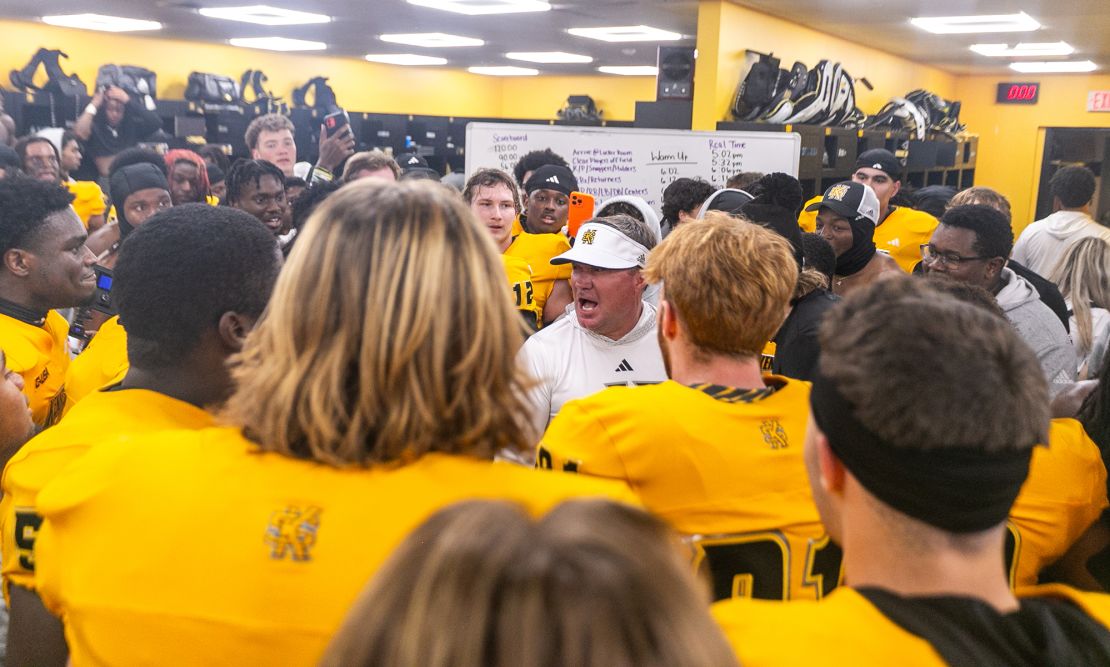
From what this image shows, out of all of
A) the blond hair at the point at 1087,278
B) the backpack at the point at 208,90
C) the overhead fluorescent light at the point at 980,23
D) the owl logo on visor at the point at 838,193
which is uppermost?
the overhead fluorescent light at the point at 980,23

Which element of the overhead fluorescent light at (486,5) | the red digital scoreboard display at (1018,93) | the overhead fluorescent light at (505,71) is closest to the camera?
the overhead fluorescent light at (486,5)

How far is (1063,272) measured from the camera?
4047 mm

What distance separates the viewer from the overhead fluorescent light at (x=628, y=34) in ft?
35.6

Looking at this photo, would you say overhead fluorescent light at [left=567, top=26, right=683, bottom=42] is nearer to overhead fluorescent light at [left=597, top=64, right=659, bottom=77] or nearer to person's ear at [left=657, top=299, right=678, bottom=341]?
overhead fluorescent light at [left=597, top=64, right=659, bottom=77]

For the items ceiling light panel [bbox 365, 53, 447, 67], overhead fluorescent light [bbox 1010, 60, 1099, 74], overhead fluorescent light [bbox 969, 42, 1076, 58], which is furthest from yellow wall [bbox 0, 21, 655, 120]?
overhead fluorescent light [bbox 969, 42, 1076, 58]

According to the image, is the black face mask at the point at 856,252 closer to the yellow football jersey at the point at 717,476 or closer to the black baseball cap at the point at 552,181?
the black baseball cap at the point at 552,181

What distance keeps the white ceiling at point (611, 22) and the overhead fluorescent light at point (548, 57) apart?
1.29 ft

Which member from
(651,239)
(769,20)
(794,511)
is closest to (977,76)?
(769,20)

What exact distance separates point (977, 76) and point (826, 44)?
6651 millimetres

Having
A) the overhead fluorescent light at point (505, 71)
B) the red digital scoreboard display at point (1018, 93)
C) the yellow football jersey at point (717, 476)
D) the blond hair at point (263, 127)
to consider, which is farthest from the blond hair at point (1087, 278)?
the overhead fluorescent light at point (505, 71)

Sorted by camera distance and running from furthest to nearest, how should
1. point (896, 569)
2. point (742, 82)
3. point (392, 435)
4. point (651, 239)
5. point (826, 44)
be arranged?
point (826, 44) < point (742, 82) < point (651, 239) < point (392, 435) < point (896, 569)

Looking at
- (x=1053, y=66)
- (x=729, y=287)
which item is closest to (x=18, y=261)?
(x=729, y=287)

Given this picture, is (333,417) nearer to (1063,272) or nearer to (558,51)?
(1063,272)

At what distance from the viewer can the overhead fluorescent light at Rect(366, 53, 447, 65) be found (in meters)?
15.5
